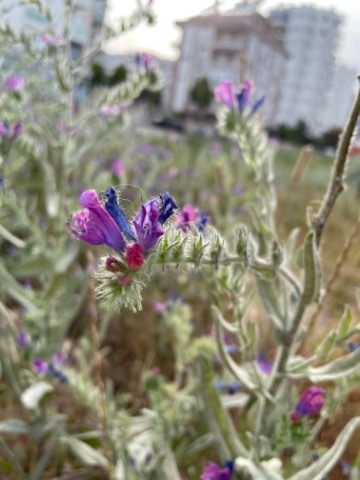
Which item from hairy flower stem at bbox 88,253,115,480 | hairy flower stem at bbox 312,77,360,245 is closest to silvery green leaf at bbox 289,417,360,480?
hairy flower stem at bbox 312,77,360,245

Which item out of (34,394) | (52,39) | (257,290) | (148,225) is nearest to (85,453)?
(34,394)

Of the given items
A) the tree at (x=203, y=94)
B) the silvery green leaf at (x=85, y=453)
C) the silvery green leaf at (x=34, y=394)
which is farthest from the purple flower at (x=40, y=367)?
the tree at (x=203, y=94)

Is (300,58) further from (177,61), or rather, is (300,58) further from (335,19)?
(177,61)

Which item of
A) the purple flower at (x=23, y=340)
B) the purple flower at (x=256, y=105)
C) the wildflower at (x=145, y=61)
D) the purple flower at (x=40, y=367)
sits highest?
the wildflower at (x=145, y=61)

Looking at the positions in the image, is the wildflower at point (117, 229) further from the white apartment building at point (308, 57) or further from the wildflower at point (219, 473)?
the white apartment building at point (308, 57)

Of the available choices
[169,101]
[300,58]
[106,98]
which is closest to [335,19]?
[300,58]

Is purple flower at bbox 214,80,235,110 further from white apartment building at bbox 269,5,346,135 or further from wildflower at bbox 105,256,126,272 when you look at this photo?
white apartment building at bbox 269,5,346,135
